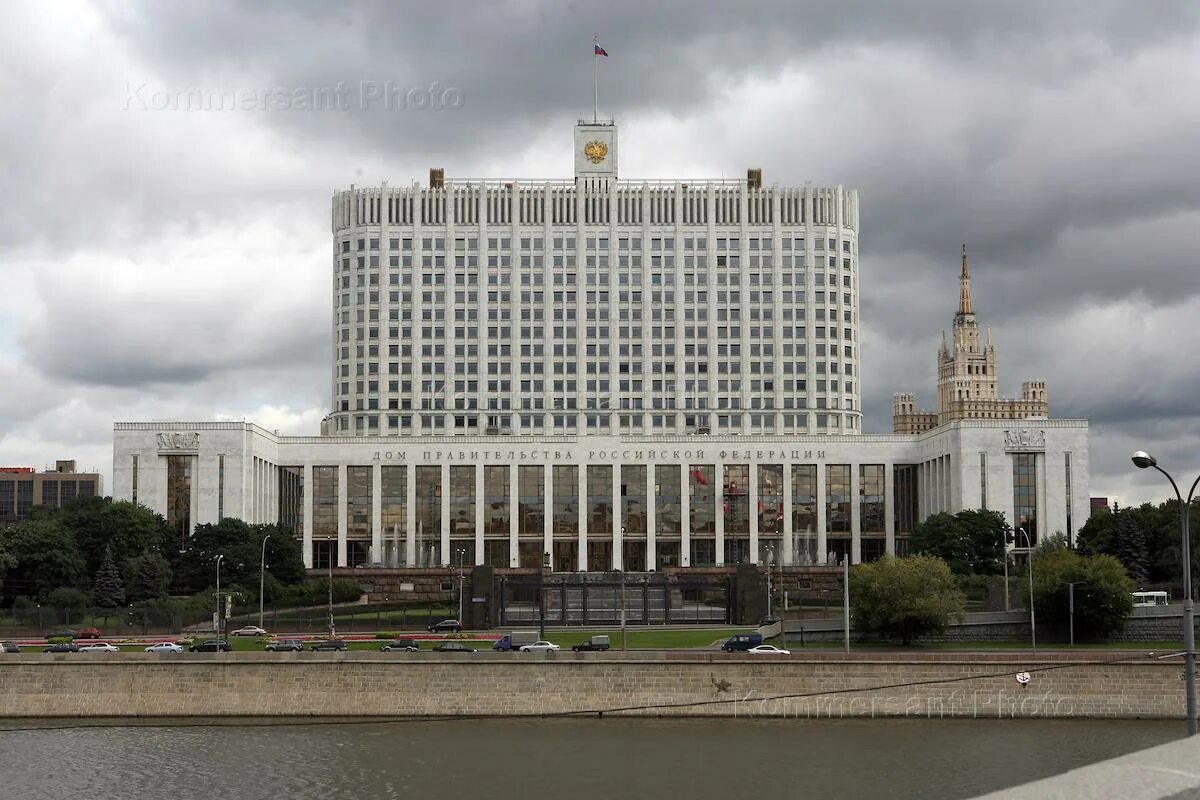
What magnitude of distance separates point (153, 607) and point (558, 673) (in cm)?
5132

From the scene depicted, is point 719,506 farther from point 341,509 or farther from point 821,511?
point 341,509

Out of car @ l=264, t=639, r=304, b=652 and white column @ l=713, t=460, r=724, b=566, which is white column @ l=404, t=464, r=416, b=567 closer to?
white column @ l=713, t=460, r=724, b=566

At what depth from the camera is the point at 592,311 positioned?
7613 inches

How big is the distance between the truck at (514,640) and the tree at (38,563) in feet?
159

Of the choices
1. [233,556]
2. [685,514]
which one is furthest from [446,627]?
[685,514]

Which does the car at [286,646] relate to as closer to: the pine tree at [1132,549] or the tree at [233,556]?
the tree at [233,556]

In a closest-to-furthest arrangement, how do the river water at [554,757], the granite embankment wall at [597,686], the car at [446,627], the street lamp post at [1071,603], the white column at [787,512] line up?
1. the river water at [554,757]
2. the granite embankment wall at [597,686]
3. the street lamp post at [1071,603]
4. the car at [446,627]
5. the white column at [787,512]

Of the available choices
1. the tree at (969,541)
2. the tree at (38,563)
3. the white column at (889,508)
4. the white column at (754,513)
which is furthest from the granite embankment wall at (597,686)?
the white column at (889,508)

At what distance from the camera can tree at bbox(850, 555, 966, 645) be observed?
91.6 meters

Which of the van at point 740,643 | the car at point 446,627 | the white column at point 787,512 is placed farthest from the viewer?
the white column at point 787,512

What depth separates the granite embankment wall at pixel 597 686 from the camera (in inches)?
2859

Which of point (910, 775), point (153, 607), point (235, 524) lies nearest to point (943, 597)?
point (910, 775)

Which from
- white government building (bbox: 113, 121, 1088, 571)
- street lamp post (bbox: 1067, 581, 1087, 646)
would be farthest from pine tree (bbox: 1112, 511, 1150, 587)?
white government building (bbox: 113, 121, 1088, 571)

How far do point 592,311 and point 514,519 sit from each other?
34.6 meters
